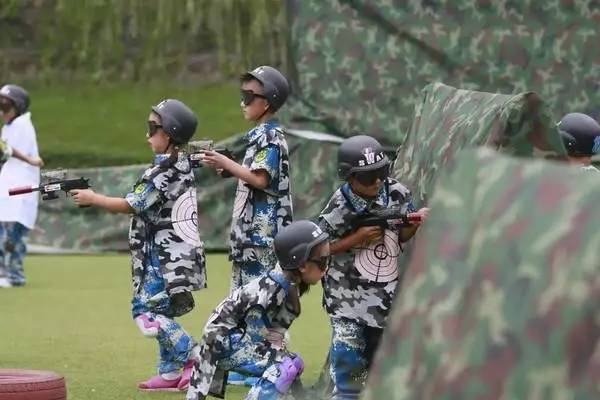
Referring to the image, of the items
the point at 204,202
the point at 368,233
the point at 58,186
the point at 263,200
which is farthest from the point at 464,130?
the point at 204,202

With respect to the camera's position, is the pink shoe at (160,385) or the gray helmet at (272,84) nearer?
the pink shoe at (160,385)

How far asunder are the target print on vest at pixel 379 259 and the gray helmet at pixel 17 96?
19.9 feet

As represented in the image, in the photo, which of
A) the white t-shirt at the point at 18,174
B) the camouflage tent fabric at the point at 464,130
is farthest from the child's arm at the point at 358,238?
the white t-shirt at the point at 18,174

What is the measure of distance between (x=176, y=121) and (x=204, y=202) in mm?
6869

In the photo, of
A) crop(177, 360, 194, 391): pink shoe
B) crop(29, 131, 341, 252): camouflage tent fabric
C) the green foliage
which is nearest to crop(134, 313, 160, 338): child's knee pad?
crop(177, 360, 194, 391): pink shoe

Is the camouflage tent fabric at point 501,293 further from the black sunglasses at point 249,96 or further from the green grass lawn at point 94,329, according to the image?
the black sunglasses at point 249,96

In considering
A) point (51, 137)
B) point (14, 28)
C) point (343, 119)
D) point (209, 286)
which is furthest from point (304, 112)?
point (14, 28)

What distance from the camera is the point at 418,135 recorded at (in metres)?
6.94

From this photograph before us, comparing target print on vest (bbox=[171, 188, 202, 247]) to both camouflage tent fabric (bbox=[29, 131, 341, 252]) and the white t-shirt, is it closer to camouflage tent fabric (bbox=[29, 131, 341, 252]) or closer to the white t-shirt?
the white t-shirt

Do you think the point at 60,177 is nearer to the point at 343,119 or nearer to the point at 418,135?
the point at 418,135

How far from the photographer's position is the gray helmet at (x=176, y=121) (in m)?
7.44

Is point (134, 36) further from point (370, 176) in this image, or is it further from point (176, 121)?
point (370, 176)

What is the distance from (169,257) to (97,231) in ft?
25.0

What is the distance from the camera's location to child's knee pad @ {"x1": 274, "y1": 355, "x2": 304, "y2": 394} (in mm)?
5887
